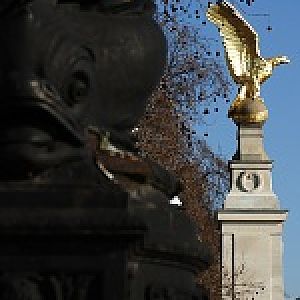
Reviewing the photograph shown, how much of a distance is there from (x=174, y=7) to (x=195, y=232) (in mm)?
17382

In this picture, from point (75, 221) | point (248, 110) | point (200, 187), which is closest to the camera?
point (75, 221)

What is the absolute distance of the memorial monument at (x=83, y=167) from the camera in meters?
3.56

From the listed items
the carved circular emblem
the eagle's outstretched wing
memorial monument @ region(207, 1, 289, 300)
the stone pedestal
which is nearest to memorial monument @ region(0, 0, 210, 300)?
memorial monument @ region(207, 1, 289, 300)

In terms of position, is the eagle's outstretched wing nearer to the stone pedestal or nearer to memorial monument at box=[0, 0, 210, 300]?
the stone pedestal

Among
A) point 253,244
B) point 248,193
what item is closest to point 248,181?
point 248,193

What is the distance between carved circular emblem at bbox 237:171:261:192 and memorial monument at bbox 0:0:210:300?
2818 centimetres

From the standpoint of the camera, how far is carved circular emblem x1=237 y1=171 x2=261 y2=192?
106ft

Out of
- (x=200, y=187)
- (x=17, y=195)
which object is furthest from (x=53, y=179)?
(x=200, y=187)

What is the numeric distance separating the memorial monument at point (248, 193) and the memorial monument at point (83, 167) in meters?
25.5

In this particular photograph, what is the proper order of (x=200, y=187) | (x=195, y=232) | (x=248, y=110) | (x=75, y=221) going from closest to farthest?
1. (x=75, y=221)
2. (x=195, y=232)
3. (x=200, y=187)
4. (x=248, y=110)

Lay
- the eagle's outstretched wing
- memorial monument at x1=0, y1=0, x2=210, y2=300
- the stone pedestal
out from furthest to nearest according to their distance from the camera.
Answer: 1. the eagle's outstretched wing
2. the stone pedestal
3. memorial monument at x1=0, y1=0, x2=210, y2=300

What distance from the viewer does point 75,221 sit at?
356 cm

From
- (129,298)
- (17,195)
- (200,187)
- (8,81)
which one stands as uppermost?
(200,187)

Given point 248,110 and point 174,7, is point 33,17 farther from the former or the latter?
point 248,110
